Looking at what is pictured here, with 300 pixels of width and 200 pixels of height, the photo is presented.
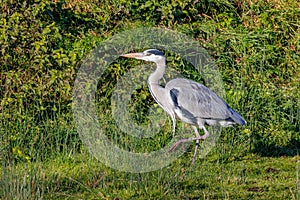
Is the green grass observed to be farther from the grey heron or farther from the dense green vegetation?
the grey heron

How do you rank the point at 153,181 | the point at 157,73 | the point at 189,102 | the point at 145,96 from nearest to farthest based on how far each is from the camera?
1. the point at 153,181
2. the point at 189,102
3. the point at 157,73
4. the point at 145,96

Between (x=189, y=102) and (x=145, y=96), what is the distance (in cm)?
89

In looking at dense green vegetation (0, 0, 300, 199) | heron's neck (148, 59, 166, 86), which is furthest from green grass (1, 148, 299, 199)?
heron's neck (148, 59, 166, 86)

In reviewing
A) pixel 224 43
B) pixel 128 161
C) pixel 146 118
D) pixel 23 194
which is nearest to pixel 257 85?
pixel 224 43

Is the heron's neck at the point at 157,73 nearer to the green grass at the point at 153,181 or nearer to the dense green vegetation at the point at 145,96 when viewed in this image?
the dense green vegetation at the point at 145,96

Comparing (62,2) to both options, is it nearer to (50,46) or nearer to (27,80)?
(50,46)

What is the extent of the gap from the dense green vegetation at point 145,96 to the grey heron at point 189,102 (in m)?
0.34

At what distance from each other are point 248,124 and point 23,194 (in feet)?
10.3

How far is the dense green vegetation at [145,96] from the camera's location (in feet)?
19.4

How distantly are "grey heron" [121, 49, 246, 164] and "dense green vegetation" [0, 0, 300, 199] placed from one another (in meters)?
0.34

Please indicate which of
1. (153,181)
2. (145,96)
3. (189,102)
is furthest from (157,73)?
(153,181)

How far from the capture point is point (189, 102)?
7090mm

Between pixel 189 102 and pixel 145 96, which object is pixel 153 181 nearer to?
pixel 189 102

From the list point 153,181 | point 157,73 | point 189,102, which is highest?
point 157,73
